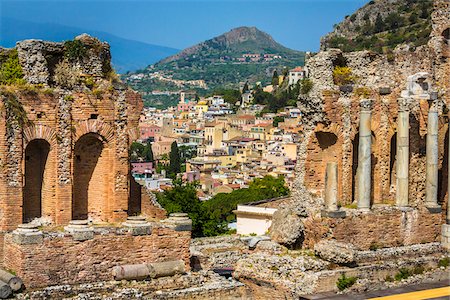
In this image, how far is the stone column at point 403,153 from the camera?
3006 centimetres

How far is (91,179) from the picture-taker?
25.3m

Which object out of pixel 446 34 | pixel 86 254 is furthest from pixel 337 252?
pixel 446 34

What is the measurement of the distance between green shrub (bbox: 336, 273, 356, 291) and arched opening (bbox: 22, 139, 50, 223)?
30.7 ft

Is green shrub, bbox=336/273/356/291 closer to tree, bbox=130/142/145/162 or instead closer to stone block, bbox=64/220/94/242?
stone block, bbox=64/220/94/242

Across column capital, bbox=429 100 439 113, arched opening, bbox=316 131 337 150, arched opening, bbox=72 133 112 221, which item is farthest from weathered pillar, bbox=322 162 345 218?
arched opening, bbox=72 133 112 221

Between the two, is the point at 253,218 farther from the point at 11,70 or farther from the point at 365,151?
the point at 11,70

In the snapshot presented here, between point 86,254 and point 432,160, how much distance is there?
47.8 ft

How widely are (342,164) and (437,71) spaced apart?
6160 mm

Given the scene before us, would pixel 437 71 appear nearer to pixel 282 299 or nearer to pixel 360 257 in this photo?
pixel 360 257

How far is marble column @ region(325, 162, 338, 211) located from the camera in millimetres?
27781

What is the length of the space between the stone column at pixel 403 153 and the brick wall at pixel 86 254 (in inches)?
388

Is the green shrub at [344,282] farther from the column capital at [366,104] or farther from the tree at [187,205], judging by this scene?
the tree at [187,205]

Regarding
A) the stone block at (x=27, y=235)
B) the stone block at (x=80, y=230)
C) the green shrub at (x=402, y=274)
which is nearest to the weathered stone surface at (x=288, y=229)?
the green shrub at (x=402, y=274)

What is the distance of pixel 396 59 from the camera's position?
106 ft
